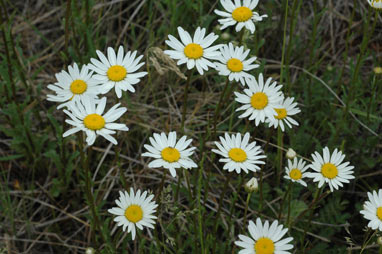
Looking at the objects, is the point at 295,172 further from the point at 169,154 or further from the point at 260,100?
the point at 169,154

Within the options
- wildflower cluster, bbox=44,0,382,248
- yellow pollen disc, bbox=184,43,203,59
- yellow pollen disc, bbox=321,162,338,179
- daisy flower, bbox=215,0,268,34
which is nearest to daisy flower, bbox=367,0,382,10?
wildflower cluster, bbox=44,0,382,248

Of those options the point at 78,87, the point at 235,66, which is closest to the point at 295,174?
the point at 235,66

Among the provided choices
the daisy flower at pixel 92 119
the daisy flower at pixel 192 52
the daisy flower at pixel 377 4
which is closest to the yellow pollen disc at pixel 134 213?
the daisy flower at pixel 92 119

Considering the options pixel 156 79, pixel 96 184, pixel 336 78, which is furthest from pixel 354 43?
pixel 96 184

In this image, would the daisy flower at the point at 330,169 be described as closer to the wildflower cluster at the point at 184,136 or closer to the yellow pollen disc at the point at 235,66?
the wildflower cluster at the point at 184,136

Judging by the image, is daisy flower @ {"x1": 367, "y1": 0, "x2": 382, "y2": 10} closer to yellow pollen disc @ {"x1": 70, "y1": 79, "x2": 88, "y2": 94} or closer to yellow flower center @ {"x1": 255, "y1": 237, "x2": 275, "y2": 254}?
yellow flower center @ {"x1": 255, "y1": 237, "x2": 275, "y2": 254}

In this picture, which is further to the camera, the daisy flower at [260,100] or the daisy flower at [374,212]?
the daisy flower at [260,100]
